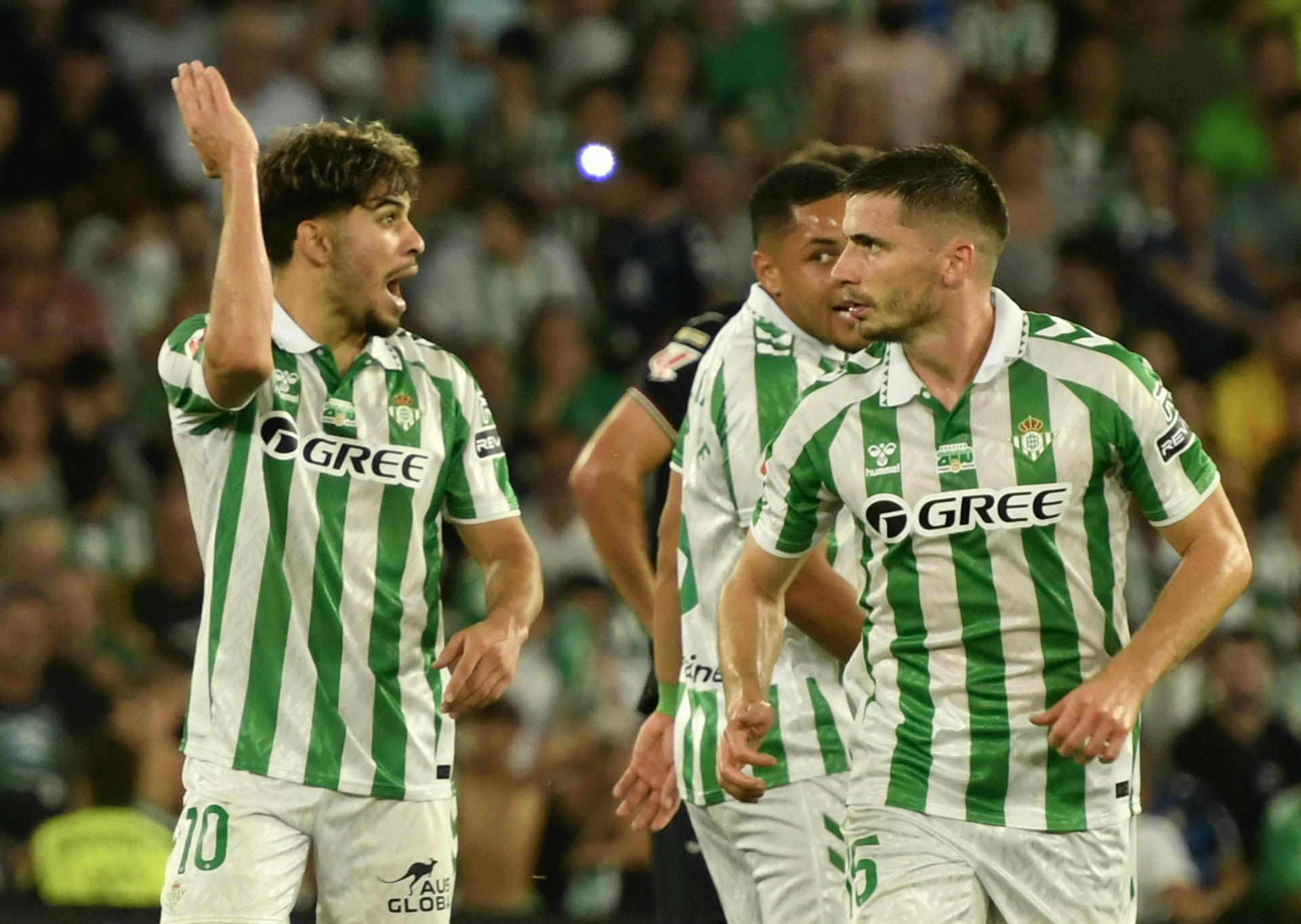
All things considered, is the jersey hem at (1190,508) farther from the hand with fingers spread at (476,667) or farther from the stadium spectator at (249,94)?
the stadium spectator at (249,94)

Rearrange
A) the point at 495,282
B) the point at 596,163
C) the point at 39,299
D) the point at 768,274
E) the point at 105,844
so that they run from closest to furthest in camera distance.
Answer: the point at 768,274 < the point at 105,844 < the point at 39,299 < the point at 495,282 < the point at 596,163

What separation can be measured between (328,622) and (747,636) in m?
0.92

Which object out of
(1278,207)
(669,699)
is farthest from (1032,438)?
(1278,207)

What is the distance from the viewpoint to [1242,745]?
790cm

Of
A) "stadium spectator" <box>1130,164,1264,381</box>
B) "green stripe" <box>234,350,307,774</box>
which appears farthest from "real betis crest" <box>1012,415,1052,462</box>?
"stadium spectator" <box>1130,164,1264,381</box>

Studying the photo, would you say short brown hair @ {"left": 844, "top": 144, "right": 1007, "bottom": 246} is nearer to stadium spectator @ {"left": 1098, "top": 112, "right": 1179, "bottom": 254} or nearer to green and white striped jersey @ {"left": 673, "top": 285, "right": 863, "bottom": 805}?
green and white striped jersey @ {"left": 673, "top": 285, "right": 863, "bottom": 805}

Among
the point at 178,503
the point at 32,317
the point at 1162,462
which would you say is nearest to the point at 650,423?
the point at 1162,462

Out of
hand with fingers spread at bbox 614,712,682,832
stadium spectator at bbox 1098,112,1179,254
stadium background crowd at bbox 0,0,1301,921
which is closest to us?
hand with fingers spread at bbox 614,712,682,832

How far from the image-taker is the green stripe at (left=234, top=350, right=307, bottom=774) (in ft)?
14.0

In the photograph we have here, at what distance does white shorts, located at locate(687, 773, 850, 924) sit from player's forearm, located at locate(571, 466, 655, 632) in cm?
83

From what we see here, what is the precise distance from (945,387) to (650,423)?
1429 millimetres

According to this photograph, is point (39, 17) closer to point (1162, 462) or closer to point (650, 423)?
point (650, 423)

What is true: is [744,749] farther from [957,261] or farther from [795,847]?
[957,261]

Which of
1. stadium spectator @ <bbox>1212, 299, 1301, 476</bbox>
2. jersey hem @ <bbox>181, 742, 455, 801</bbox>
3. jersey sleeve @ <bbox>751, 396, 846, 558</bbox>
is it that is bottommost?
jersey hem @ <bbox>181, 742, 455, 801</bbox>
